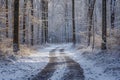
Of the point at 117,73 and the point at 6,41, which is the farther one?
the point at 6,41

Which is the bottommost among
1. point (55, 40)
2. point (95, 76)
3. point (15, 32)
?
point (55, 40)

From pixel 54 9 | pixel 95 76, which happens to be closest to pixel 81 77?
pixel 95 76

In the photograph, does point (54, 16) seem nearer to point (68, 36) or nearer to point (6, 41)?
point (68, 36)

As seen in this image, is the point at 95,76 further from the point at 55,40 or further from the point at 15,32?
the point at 55,40

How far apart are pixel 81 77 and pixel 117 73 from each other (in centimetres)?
218

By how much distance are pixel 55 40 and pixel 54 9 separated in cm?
1233

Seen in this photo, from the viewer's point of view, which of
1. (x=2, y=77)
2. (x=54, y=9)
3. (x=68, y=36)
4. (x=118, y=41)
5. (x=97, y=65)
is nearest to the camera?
(x=2, y=77)

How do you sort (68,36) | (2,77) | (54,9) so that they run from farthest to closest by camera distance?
(54,9) → (68,36) → (2,77)

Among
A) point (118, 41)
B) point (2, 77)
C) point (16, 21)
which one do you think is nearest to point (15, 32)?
point (16, 21)

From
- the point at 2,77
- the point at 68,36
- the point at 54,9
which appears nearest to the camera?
the point at 2,77

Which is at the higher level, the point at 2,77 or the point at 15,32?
the point at 15,32

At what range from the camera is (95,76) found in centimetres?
1553

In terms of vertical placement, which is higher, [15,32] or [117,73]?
[15,32]

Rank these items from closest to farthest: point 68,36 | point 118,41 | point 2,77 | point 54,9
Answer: point 2,77 < point 118,41 < point 68,36 < point 54,9
